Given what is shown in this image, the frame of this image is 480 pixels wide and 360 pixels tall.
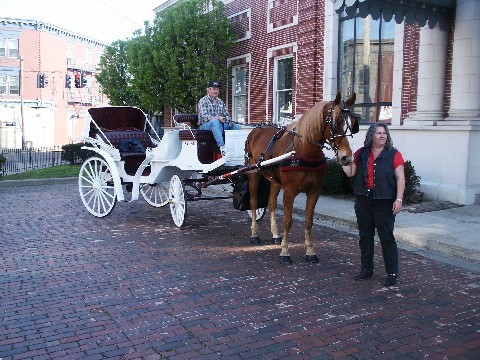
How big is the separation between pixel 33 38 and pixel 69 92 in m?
7.00

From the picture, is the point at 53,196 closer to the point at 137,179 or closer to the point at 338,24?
the point at 137,179

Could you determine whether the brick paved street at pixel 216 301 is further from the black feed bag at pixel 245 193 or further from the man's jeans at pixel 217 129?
the man's jeans at pixel 217 129

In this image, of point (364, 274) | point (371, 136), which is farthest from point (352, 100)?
point (364, 274)

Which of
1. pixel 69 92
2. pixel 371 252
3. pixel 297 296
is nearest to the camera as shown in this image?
pixel 297 296

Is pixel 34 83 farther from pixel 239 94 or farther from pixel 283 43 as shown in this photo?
pixel 283 43

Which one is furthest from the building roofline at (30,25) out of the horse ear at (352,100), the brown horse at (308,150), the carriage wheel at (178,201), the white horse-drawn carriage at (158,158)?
the horse ear at (352,100)

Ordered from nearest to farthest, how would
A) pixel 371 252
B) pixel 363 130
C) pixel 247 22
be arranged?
pixel 371 252 < pixel 363 130 < pixel 247 22

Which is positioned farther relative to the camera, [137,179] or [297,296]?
[137,179]

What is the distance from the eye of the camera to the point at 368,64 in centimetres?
1382

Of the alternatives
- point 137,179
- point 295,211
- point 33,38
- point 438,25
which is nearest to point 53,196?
point 137,179

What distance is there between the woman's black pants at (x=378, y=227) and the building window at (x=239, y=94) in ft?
44.5

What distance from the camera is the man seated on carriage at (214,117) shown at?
28.9ft

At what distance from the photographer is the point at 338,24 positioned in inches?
578

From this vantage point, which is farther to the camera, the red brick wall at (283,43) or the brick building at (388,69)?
the red brick wall at (283,43)
